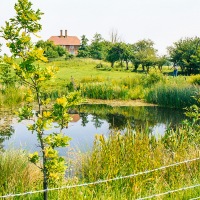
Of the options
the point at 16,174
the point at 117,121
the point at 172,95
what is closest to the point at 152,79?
the point at 172,95

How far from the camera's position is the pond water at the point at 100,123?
9750mm

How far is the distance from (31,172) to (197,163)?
2535 millimetres

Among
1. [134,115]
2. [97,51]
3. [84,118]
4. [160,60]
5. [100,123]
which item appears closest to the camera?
[100,123]

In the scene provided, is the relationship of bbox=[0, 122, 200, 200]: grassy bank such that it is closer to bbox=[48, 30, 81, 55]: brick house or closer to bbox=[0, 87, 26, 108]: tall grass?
bbox=[0, 87, 26, 108]: tall grass

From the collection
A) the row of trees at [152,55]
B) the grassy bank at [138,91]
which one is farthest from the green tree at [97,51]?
the grassy bank at [138,91]

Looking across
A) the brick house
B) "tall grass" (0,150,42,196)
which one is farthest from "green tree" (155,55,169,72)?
"tall grass" (0,150,42,196)

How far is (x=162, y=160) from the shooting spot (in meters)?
5.31

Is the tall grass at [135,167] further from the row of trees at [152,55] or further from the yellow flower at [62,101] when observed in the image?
the row of trees at [152,55]

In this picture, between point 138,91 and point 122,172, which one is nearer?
point 122,172

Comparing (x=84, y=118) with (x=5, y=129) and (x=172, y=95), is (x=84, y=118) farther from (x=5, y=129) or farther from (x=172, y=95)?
(x=172, y=95)

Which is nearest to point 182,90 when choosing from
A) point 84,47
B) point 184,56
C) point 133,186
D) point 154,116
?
point 154,116

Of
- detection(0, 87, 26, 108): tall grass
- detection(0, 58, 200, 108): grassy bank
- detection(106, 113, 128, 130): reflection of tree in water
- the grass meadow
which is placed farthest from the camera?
detection(0, 58, 200, 108): grassy bank

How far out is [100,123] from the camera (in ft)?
41.5

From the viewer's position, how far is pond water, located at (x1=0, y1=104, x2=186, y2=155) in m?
9.75
